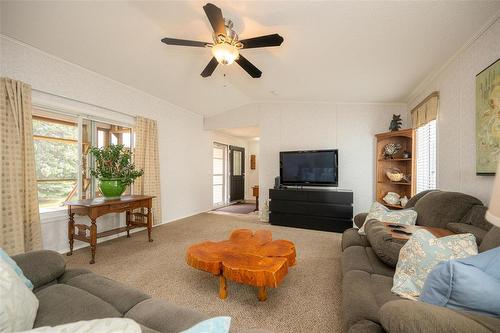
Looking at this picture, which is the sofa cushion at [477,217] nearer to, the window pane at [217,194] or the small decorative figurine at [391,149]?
the small decorative figurine at [391,149]

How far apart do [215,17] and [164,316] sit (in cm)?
204

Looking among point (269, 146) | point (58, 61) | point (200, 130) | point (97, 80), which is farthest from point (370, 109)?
point (58, 61)

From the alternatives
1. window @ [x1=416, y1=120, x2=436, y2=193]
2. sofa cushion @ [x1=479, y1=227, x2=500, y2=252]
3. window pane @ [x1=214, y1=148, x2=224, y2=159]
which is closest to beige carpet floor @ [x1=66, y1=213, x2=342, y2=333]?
sofa cushion @ [x1=479, y1=227, x2=500, y2=252]

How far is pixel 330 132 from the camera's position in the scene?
458 cm

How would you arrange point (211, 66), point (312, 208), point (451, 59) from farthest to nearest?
1. point (312, 208)
2. point (451, 59)
3. point (211, 66)

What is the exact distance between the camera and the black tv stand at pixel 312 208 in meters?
3.98

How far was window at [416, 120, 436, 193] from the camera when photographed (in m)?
3.11

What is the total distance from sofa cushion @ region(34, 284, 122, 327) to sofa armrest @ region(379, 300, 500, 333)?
116cm

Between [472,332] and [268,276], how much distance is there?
45.9 inches

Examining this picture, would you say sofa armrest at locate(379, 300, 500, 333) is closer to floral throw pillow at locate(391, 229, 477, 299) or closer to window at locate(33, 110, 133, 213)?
floral throw pillow at locate(391, 229, 477, 299)

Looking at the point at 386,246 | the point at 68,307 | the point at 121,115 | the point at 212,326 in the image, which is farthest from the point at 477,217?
the point at 121,115

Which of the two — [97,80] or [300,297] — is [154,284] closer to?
[300,297]

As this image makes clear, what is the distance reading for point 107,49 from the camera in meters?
2.71

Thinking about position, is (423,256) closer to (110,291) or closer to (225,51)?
(110,291)
